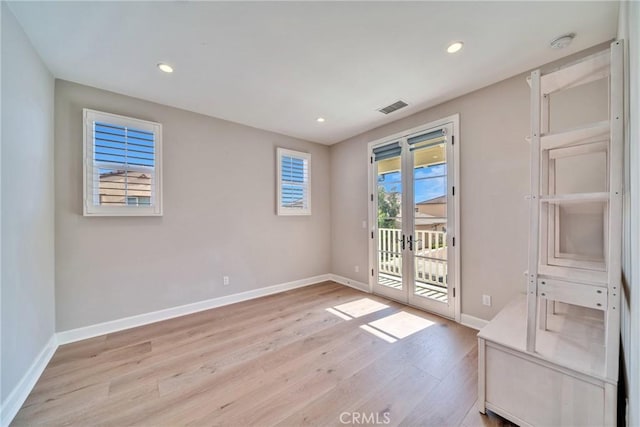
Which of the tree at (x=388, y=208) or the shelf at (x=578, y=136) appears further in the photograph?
the tree at (x=388, y=208)

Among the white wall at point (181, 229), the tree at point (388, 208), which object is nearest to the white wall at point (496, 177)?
the tree at point (388, 208)

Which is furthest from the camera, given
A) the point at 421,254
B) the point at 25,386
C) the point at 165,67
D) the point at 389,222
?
the point at 389,222

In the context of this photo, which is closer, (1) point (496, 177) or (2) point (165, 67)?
(2) point (165, 67)

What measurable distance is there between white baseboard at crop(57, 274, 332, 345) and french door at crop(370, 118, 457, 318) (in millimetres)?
1788

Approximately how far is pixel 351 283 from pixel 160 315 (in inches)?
116

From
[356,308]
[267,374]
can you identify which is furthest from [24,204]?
[356,308]

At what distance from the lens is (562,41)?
1963 millimetres

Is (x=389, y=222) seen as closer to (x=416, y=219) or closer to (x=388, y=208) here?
(x=388, y=208)

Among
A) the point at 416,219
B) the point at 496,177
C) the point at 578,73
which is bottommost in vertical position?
the point at 416,219

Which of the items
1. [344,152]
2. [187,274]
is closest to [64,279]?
[187,274]

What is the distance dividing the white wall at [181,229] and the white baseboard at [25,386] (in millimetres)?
370

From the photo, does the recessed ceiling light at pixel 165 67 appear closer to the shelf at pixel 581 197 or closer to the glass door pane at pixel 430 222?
the glass door pane at pixel 430 222

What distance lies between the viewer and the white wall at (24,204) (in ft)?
5.30

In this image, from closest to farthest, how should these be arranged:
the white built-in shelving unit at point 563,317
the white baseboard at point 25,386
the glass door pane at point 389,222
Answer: the white built-in shelving unit at point 563,317 → the white baseboard at point 25,386 → the glass door pane at point 389,222
